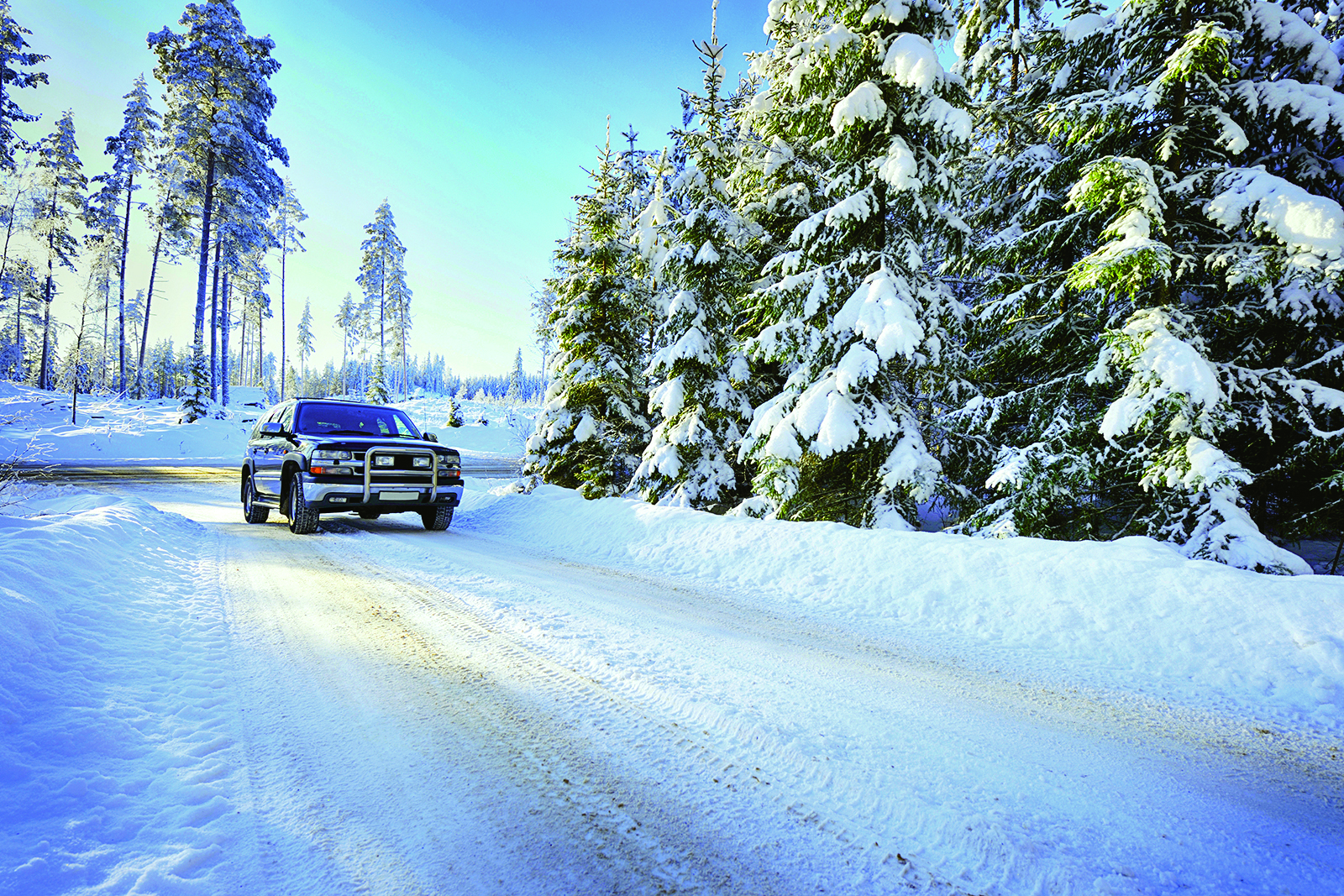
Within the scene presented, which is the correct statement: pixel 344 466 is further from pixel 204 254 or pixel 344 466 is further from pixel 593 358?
pixel 204 254

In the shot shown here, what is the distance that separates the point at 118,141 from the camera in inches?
1405

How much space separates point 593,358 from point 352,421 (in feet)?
18.9

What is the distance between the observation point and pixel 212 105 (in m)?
26.2

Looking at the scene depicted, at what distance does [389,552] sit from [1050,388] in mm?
9735

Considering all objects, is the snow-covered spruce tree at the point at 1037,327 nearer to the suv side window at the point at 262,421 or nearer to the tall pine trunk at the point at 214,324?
the suv side window at the point at 262,421

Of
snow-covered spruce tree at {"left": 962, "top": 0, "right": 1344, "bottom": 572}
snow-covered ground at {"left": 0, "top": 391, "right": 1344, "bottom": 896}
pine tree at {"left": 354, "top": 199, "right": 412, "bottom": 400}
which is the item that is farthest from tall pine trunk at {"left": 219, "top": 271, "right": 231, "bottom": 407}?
snow-covered spruce tree at {"left": 962, "top": 0, "right": 1344, "bottom": 572}

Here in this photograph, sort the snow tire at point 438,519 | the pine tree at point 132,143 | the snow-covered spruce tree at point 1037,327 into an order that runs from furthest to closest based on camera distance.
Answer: the pine tree at point 132,143 → the snow tire at point 438,519 → the snow-covered spruce tree at point 1037,327

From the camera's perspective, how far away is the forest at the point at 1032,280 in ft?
21.5

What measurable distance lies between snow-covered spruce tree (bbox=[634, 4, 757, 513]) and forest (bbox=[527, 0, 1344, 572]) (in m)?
0.07

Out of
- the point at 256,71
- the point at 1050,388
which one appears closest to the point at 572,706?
the point at 1050,388

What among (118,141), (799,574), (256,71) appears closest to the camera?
(799,574)

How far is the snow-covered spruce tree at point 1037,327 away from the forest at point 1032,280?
0.16ft

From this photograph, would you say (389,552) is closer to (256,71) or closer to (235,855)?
(235,855)

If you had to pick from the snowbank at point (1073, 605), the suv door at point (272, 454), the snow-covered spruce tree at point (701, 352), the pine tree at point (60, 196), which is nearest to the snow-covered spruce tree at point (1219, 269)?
the snowbank at point (1073, 605)
